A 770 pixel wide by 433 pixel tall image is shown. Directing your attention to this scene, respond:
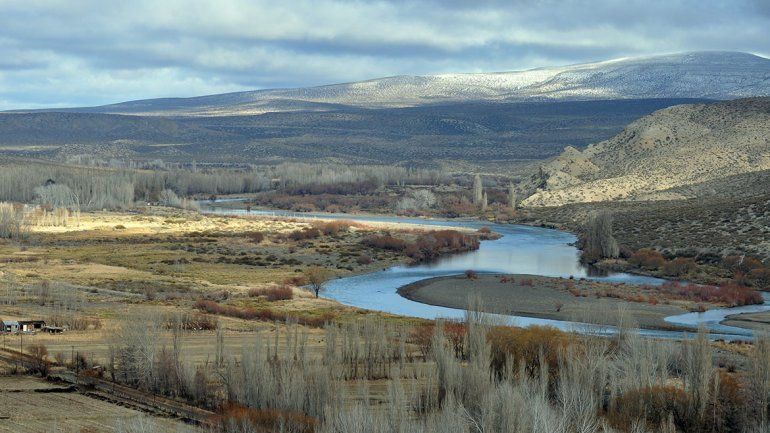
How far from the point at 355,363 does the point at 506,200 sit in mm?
101822

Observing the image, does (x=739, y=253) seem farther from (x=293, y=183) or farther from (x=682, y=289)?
(x=293, y=183)

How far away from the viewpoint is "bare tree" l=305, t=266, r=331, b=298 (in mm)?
61719

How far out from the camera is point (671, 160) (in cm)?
12800

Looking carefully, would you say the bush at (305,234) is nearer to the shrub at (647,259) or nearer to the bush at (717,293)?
the shrub at (647,259)

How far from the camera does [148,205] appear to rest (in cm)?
12850

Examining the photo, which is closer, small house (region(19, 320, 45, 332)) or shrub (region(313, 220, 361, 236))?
small house (region(19, 320, 45, 332))

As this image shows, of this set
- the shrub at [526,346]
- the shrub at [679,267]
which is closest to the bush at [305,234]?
the shrub at [679,267]

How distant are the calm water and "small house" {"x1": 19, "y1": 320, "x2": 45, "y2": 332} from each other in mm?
17215

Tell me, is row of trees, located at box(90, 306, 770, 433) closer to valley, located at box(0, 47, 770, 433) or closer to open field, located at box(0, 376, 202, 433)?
valley, located at box(0, 47, 770, 433)

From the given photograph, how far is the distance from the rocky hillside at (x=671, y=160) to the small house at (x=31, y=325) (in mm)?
76314

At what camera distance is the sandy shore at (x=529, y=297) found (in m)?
52.0

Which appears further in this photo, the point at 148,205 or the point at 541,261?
the point at 148,205

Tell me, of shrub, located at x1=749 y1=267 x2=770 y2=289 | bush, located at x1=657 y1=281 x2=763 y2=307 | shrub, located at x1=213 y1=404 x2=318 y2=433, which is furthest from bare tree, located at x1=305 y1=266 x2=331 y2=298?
shrub, located at x1=213 y1=404 x2=318 y2=433

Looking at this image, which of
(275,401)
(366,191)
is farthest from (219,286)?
(366,191)
